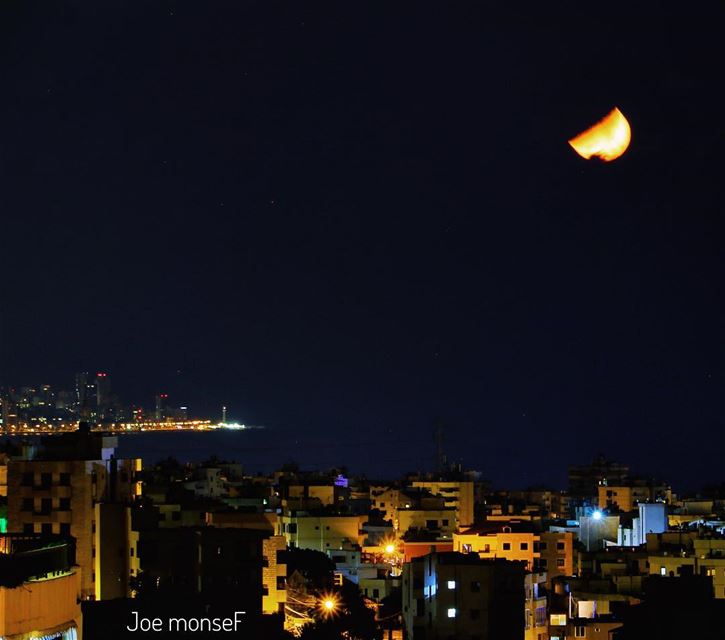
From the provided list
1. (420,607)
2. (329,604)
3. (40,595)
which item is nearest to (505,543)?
(329,604)

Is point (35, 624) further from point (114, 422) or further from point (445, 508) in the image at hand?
point (114, 422)

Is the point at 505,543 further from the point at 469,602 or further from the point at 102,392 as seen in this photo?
the point at 102,392

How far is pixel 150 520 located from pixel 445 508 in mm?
11676

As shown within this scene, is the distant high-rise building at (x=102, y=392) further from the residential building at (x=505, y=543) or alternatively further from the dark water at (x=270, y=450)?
the residential building at (x=505, y=543)

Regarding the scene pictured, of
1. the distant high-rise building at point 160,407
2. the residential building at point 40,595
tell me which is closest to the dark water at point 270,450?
the distant high-rise building at point 160,407

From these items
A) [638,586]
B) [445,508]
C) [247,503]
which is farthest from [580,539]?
[638,586]

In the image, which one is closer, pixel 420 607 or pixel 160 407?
pixel 420 607

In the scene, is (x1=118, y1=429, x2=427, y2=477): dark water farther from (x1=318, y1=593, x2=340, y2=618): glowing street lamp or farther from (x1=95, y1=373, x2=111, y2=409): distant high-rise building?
(x1=318, y1=593, x2=340, y2=618): glowing street lamp

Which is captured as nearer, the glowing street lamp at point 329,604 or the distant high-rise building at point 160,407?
the glowing street lamp at point 329,604

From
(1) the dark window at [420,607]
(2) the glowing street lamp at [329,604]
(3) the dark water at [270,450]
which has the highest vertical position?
(1) the dark window at [420,607]

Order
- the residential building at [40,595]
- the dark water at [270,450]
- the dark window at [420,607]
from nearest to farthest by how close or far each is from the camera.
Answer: the residential building at [40,595]
the dark window at [420,607]
the dark water at [270,450]

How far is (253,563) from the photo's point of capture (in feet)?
41.7

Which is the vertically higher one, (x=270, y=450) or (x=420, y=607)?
(x=420, y=607)

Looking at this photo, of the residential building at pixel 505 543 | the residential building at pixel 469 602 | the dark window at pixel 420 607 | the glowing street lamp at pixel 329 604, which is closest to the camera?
the residential building at pixel 469 602
